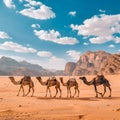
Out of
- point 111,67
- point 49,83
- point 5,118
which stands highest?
point 111,67

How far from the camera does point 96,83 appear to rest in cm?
2378

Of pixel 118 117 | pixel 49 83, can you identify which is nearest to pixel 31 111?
pixel 118 117

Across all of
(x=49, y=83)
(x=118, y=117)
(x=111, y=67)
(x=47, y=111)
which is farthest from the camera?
(x=111, y=67)

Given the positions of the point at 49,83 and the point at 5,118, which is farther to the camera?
the point at 49,83

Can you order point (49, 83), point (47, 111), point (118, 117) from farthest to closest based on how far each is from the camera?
point (49, 83)
point (47, 111)
point (118, 117)

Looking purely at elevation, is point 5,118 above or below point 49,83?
below

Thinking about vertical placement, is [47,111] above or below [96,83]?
below

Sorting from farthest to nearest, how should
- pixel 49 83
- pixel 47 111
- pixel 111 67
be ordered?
pixel 111 67, pixel 49 83, pixel 47 111

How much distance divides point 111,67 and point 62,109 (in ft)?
398

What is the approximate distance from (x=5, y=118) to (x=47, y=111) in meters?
2.91

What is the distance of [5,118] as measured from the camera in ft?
38.7

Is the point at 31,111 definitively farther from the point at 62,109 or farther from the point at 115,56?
the point at 115,56

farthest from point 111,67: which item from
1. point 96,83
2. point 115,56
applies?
point 96,83

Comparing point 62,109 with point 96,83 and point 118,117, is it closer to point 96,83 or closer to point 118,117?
point 118,117
